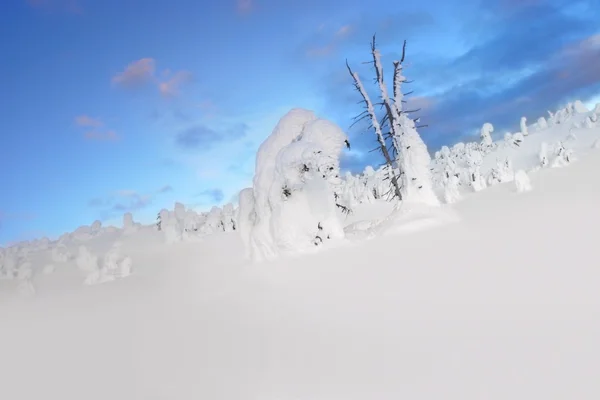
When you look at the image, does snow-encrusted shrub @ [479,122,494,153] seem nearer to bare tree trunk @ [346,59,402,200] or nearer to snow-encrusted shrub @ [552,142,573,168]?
snow-encrusted shrub @ [552,142,573,168]

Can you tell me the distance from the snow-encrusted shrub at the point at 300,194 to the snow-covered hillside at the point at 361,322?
47 cm

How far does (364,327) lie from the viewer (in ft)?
19.4

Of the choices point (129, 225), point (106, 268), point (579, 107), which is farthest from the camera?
point (579, 107)

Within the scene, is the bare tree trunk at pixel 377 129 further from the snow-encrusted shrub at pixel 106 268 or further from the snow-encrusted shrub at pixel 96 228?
the snow-encrusted shrub at pixel 96 228

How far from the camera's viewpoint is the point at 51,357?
24.1ft

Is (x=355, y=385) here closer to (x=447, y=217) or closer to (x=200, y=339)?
(x=200, y=339)

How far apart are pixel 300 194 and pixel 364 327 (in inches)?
260

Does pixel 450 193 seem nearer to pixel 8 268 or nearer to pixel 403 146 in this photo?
pixel 403 146

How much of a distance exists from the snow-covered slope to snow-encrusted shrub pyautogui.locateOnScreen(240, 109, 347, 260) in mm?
1025

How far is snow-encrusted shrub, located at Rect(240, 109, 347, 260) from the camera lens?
1173 centimetres

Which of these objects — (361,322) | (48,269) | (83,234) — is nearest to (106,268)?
(48,269)

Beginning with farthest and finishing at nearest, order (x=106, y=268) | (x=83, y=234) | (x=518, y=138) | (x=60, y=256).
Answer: (x=518, y=138), (x=83, y=234), (x=60, y=256), (x=106, y=268)

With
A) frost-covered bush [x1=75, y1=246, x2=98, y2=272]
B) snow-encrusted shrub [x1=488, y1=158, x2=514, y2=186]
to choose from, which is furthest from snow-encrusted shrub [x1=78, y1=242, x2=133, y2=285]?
snow-encrusted shrub [x1=488, y1=158, x2=514, y2=186]

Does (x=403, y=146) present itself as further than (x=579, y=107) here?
No
